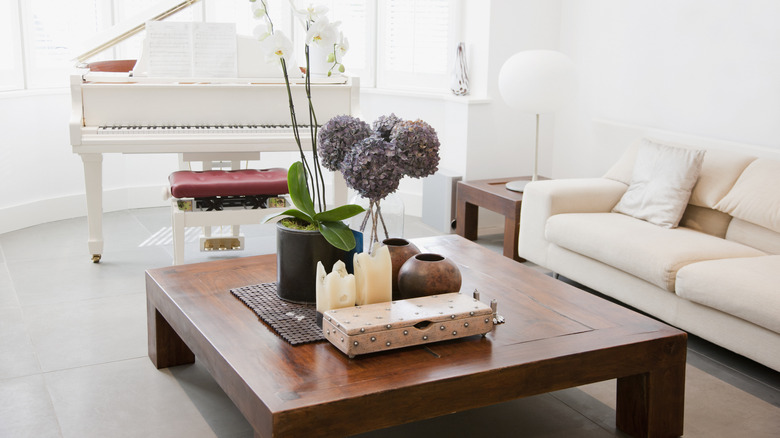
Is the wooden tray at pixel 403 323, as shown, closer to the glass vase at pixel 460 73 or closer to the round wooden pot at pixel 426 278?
the round wooden pot at pixel 426 278

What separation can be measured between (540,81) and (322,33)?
7.95ft

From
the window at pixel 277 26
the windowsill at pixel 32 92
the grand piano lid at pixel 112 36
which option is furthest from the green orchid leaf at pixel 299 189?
the windowsill at pixel 32 92

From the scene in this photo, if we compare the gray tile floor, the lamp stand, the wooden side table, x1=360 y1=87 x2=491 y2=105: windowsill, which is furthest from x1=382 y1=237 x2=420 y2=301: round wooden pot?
x1=360 y1=87 x2=491 y2=105: windowsill

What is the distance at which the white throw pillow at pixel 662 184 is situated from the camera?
3.79 metres

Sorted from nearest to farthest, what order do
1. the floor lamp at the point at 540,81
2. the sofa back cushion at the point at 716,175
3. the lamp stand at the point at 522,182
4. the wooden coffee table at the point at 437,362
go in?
the wooden coffee table at the point at 437,362, the sofa back cushion at the point at 716,175, the floor lamp at the point at 540,81, the lamp stand at the point at 522,182

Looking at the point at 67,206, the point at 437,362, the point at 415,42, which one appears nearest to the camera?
the point at 437,362

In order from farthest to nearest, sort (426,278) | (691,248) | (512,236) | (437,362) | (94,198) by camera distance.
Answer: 1. (512,236)
2. (94,198)
3. (691,248)
4. (426,278)
5. (437,362)

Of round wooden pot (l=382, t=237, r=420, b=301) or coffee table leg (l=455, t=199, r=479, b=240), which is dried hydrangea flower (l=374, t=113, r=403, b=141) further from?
coffee table leg (l=455, t=199, r=479, b=240)

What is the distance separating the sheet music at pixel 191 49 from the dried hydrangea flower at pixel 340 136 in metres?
2.16

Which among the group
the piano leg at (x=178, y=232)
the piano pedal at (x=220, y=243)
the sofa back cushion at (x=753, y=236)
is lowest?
the piano pedal at (x=220, y=243)

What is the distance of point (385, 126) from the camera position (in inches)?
98.6

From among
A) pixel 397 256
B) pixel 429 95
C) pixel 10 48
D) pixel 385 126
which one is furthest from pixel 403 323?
pixel 10 48

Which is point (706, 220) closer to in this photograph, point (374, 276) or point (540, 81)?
point (540, 81)

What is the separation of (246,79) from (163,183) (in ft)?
5.68
